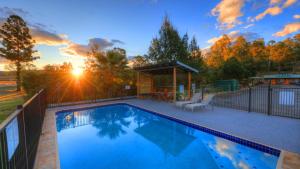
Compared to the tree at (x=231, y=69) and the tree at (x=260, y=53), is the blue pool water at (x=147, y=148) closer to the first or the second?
the tree at (x=231, y=69)

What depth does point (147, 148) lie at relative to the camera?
15.1ft

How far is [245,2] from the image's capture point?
1138 cm

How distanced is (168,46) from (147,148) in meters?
18.2

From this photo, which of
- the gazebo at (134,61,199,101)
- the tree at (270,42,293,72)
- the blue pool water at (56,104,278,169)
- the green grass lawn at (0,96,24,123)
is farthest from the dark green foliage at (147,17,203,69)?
the tree at (270,42,293,72)

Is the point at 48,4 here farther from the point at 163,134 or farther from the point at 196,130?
the point at 196,130

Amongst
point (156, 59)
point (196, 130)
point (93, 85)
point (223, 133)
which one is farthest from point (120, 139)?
point (156, 59)

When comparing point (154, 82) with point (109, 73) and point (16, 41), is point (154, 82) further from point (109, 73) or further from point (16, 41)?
point (16, 41)

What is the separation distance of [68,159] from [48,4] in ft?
27.7

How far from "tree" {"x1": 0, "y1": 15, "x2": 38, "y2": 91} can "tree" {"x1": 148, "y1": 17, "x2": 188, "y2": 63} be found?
17.5 metres

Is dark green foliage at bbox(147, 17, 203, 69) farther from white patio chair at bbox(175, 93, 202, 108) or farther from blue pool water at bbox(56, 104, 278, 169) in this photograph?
blue pool water at bbox(56, 104, 278, 169)

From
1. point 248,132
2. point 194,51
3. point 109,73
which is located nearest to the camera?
point 248,132

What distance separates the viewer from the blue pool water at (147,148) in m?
3.65

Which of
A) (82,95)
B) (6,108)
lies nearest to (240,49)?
(82,95)

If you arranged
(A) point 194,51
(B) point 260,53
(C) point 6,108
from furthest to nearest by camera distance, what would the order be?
1. (B) point 260,53
2. (A) point 194,51
3. (C) point 6,108
